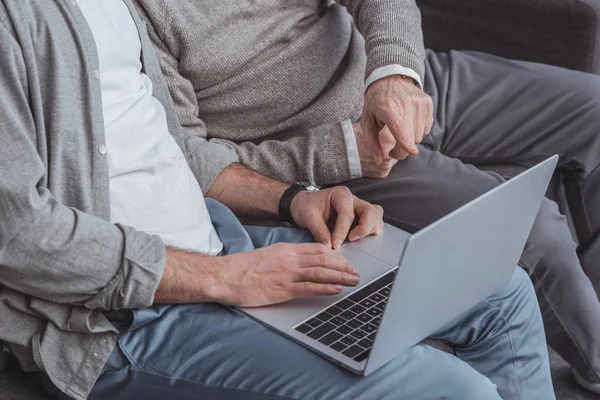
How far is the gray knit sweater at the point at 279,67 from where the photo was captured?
155 cm

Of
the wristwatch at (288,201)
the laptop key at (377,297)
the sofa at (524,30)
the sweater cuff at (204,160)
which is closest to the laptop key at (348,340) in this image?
the laptop key at (377,297)

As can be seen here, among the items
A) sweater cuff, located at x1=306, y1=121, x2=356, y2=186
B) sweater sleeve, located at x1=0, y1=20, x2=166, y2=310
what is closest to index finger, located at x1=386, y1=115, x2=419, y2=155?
sweater cuff, located at x1=306, y1=121, x2=356, y2=186

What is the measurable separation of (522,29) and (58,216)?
4.62 feet

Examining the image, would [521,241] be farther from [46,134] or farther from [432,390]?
[46,134]

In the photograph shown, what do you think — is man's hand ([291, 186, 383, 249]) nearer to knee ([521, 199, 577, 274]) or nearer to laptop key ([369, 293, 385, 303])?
laptop key ([369, 293, 385, 303])

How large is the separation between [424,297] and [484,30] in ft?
4.14

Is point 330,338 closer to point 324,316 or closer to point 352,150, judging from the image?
point 324,316

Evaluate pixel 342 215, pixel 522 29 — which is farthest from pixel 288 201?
pixel 522 29

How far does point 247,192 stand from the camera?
1505 millimetres

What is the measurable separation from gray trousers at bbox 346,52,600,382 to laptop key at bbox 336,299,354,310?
398mm

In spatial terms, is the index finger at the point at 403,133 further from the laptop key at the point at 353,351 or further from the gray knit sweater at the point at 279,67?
the laptop key at the point at 353,351

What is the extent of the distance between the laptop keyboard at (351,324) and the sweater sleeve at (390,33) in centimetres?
49

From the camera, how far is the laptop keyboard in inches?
44.1

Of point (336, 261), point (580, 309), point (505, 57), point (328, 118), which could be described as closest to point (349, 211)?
point (336, 261)
